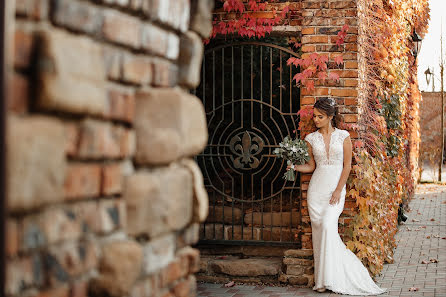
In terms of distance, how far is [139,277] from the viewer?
1699mm

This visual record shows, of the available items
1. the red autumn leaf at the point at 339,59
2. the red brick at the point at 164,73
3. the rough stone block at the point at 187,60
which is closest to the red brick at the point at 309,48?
the red autumn leaf at the point at 339,59

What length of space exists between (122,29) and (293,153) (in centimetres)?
443

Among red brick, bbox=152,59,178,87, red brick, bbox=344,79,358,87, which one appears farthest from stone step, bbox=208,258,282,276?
red brick, bbox=152,59,178,87

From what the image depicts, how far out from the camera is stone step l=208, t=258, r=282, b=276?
6.29 metres

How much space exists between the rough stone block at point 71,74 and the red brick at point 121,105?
4 cm

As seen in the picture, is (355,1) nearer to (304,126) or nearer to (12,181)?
(304,126)

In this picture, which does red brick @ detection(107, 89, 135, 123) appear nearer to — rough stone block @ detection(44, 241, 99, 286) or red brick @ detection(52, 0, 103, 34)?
red brick @ detection(52, 0, 103, 34)

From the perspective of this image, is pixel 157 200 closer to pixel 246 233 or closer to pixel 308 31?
pixel 308 31

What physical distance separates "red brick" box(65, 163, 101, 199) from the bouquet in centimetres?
451

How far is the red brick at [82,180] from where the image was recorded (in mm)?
1420

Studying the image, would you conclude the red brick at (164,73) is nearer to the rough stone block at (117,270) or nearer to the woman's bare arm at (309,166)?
the rough stone block at (117,270)

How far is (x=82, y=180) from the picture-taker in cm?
147

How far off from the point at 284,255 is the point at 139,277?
4.68m

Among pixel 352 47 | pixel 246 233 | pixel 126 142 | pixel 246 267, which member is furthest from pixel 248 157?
pixel 126 142
